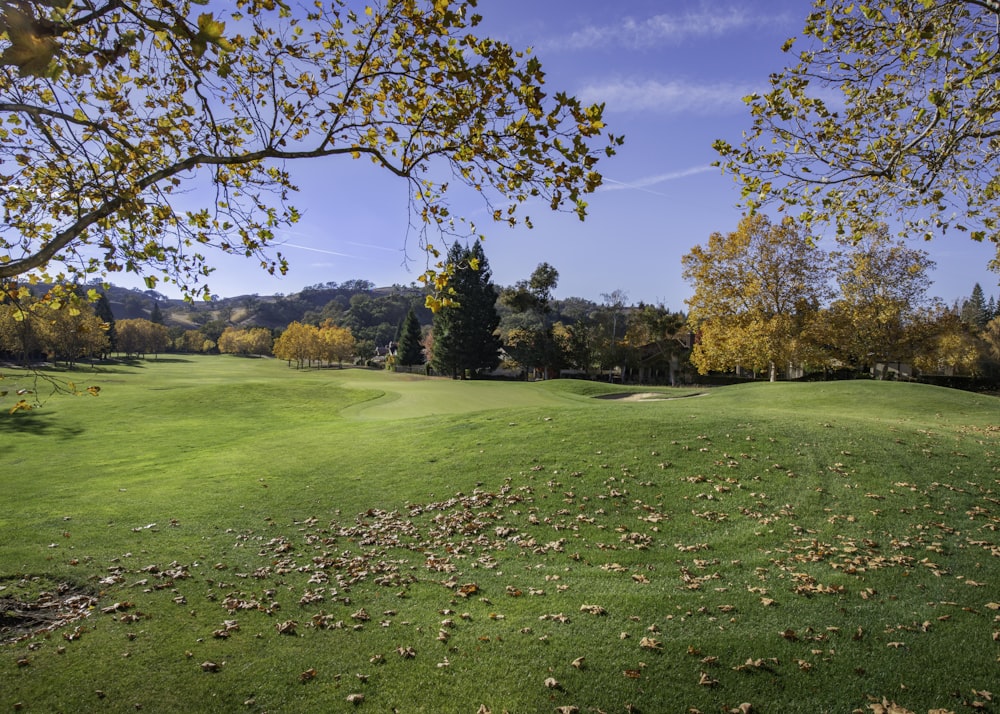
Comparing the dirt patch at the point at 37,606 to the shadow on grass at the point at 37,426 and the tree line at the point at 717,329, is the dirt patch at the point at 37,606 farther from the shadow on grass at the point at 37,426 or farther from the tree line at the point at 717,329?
the shadow on grass at the point at 37,426

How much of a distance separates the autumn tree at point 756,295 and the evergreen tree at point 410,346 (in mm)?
50387

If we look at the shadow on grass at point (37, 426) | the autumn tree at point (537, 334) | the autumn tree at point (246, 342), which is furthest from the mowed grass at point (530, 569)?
the autumn tree at point (246, 342)

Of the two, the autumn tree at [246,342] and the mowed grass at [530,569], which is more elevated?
the autumn tree at [246,342]

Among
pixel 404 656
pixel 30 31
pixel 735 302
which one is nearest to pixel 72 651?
pixel 404 656

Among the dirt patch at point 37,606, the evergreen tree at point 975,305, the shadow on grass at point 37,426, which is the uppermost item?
the evergreen tree at point 975,305

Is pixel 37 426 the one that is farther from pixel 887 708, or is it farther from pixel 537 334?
pixel 537 334

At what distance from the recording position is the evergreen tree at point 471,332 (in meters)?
60.2

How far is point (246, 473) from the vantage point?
12.7 m

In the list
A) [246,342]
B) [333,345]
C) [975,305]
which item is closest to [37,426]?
[333,345]

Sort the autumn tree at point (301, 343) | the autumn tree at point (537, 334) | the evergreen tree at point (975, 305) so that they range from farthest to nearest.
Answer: the evergreen tree at point (975, 305), the autumn tree at point (301, 343), the autumn tree at point (537, 334)

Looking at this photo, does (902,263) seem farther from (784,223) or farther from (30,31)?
(30,31)

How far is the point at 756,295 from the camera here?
3294cm

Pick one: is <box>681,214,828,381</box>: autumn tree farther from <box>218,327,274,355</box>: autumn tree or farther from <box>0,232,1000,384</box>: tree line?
<box>218,327,274,355</box>: autumn tree

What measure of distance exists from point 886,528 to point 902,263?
116ft
